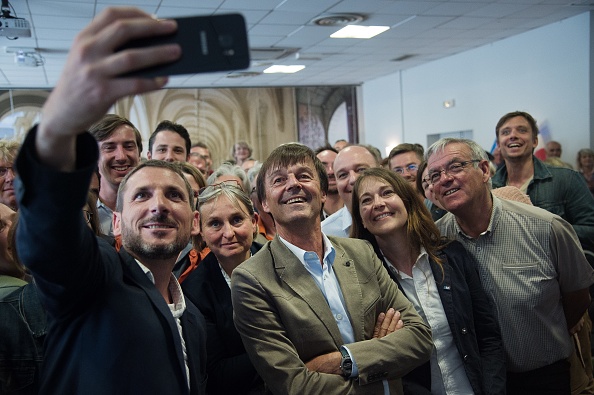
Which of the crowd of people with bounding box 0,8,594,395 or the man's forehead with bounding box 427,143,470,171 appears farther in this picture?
the man's forehead with bounding box 427,143,470,171

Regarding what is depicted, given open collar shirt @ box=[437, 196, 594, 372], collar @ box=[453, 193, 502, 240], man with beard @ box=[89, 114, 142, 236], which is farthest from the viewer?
man with beard @ box=[89, 114, 142, 236]

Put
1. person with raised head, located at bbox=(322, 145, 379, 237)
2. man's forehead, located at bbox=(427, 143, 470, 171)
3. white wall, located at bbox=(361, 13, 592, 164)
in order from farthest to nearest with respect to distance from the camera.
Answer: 1. white wall, located at bbox=(361, 13, 592, 164)
2. person with raised head, located at bbox=(322, 145, 379, 237)
3. man's forehead, located at bbox=(427, 143, 470, 171)

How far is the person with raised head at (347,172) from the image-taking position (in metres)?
3.37

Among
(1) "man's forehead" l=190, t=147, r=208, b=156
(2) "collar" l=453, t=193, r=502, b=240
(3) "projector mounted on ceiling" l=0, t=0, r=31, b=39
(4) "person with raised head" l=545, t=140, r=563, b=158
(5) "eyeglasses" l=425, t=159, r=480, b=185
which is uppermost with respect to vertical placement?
(3) "projector mounted on ceiling" l=0, t=0, r=31, b=39

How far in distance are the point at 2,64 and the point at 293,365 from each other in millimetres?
8756

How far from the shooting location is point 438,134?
1033cm

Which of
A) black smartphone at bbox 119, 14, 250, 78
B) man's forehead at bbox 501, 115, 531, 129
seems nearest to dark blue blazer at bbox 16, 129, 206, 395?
black smartphone at bbox 119, 14, 250, 78

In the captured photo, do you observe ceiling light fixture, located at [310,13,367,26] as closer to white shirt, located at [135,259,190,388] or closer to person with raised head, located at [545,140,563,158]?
person with raised head, located at [545,140,563,158]

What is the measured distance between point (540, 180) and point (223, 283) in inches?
107

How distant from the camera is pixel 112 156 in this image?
280 cm

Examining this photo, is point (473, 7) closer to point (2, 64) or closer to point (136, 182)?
point (136, 182)

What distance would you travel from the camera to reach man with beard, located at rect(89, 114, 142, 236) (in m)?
2.80

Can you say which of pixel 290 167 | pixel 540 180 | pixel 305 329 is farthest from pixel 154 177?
pixel 540 180

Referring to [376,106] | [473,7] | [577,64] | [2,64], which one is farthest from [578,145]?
[2,64]
